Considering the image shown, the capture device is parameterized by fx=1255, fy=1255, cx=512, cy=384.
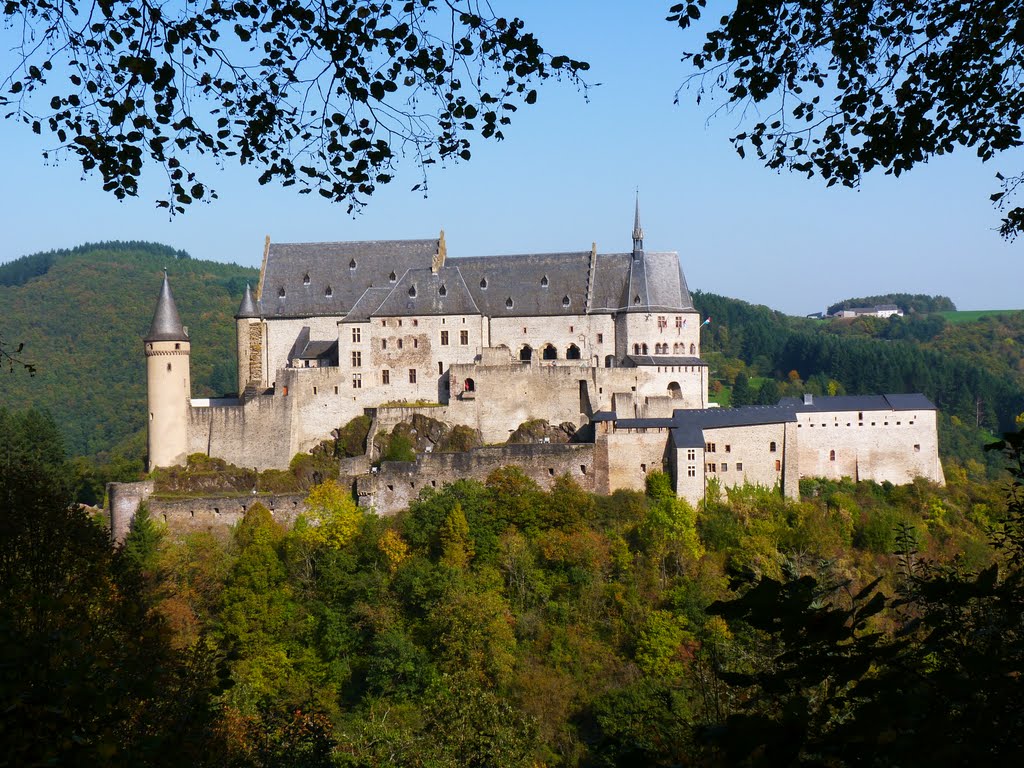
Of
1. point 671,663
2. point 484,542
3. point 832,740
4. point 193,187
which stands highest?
point 193,187

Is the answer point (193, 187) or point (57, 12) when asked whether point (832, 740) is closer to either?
point (193, 187)

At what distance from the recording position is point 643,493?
41.0 metres

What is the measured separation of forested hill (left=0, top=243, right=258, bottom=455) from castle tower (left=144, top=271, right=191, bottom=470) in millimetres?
45035

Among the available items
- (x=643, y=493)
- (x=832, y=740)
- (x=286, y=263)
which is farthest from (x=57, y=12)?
(x=286, y=263)

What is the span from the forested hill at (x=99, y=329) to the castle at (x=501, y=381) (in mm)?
42809

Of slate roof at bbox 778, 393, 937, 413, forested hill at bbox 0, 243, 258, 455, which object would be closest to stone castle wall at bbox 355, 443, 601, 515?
slate roof at bbox 778, 393, 937, 413

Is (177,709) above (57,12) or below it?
below

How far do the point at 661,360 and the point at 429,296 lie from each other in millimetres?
8794

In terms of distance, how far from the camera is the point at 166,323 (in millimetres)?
44344

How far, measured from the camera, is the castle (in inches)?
1628

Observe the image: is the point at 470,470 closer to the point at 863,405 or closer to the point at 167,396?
the point at 167,396

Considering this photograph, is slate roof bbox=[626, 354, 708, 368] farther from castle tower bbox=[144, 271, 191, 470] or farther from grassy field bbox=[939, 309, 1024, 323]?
grassy field bbox=[939, 309, 1024, 323]

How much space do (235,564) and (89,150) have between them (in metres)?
30.7

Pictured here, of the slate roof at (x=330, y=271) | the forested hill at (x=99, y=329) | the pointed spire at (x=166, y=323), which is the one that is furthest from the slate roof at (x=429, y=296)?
the forested hill at (x=99, y=329)
